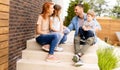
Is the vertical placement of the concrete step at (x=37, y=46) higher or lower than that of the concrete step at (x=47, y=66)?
higher

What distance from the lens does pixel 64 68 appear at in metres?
4.77

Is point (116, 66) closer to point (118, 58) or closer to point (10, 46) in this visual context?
point (118, 58)

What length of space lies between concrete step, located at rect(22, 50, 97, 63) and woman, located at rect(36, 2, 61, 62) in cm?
13

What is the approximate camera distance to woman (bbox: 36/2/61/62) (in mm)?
4978

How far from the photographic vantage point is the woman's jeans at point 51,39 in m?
4.98

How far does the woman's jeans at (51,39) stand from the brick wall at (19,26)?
0.41 metres

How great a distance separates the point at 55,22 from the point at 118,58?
165 cm

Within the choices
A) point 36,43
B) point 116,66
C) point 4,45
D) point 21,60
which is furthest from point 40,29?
point 116,66

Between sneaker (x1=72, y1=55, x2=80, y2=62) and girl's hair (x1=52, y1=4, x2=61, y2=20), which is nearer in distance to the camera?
sneaker (x1=72, y1=55, x2=80, y2=62)

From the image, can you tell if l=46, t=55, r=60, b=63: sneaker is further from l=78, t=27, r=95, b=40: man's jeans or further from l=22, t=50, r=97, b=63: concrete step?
l=78, t=27, r=95, b=40: man's jeans

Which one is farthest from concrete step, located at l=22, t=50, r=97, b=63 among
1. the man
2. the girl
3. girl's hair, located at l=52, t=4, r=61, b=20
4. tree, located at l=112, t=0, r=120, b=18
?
tree, located at l=112, t=0, r=120, b=18

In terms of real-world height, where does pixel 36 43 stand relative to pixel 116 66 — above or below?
above

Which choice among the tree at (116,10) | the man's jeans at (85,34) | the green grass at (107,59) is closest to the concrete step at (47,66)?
the man's jeans at (85,34)

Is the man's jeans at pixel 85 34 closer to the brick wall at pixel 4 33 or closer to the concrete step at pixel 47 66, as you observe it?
the concrete step at pixel 47 66
